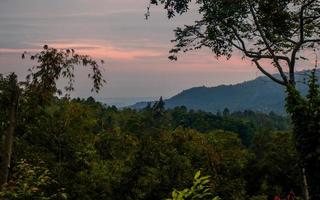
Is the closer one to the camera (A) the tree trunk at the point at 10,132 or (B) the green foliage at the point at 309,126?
(B) the green foliage at the point at 309,126

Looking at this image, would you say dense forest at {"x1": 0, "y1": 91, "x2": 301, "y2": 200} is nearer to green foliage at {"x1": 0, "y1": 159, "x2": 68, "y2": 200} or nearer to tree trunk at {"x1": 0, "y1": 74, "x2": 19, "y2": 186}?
tree trunk at {"x1": 0, "y1": 74, "x2": 19, "y2": 186}

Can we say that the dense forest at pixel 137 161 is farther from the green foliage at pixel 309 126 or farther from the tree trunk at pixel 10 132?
the green foliage at pixel 309 126

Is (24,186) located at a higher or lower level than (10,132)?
lower

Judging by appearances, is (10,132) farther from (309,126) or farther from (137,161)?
(137,161)

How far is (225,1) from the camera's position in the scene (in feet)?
54.4

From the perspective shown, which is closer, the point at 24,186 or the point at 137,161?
the point at 24,186

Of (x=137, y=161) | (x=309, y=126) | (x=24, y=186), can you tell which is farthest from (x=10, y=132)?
(x=137, y=161)

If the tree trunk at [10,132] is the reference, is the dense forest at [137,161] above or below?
below

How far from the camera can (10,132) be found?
14523mm

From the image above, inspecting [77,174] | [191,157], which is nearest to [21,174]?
[77,174]

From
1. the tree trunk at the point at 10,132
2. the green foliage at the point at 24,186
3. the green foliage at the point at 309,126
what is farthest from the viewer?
the tree trunk at the point at 10,132

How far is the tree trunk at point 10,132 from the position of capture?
45.9ft

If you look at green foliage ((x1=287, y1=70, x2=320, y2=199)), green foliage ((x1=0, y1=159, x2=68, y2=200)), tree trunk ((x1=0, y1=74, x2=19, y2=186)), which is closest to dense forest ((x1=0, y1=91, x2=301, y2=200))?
tree trunk ((x1=0, y1=74, x2=19, y2=186))

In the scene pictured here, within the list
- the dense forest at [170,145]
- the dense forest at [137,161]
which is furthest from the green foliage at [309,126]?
the dense forest at [137,161]
